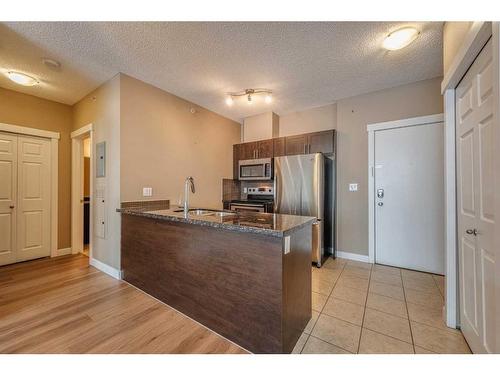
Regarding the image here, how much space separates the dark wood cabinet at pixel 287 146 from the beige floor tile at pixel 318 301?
2.16 meters

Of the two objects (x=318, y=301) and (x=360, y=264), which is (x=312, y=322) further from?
(x=360, y=264)

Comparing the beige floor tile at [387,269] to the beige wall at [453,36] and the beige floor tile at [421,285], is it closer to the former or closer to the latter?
the beige floor tile at [421,285]

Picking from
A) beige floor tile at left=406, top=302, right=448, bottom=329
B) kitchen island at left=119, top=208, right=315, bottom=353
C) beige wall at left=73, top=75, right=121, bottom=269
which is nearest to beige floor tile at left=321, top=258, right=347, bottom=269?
beige floor tile at left=406, top=302, right=448, bottom=329

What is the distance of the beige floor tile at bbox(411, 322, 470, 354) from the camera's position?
1462 mm

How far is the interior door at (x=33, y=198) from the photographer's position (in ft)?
10.4

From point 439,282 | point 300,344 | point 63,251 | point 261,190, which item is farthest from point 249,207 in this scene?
point 63,251

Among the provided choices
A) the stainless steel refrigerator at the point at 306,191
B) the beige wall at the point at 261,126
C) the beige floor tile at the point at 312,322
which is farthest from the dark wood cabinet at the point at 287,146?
the beige floor tile at the point at 312,322

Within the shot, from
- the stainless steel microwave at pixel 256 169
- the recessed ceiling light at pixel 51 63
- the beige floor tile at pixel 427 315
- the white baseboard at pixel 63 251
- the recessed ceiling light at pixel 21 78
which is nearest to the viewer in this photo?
the beige floor tile at pixel 427 315

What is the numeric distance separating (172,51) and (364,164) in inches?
117

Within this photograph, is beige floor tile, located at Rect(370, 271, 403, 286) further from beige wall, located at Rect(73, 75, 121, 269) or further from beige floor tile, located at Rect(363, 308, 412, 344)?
beige wall, located at Rect(73, 75, 121, 269)

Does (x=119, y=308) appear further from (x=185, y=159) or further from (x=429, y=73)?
(x=429, y=73)

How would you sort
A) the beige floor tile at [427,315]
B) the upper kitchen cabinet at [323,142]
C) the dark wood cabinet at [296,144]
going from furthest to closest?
1. the dark wood cabinet at [296,144]
2. the upper kitchen cabinet at [323,142]
3. the beige floor tile at [427,315]

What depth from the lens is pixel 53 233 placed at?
135 inches

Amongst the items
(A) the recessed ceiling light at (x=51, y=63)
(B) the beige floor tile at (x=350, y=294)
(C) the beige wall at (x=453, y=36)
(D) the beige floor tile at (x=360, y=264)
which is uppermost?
(A) the recessed ceiling light at (x=51, y=63)
